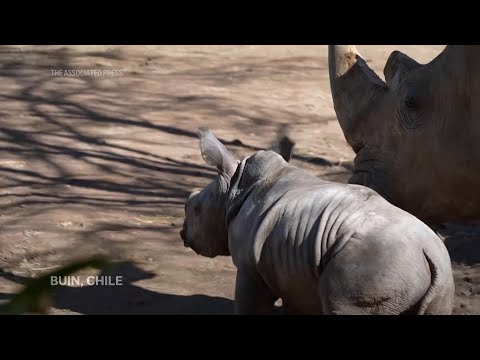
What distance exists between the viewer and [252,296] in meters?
5.02

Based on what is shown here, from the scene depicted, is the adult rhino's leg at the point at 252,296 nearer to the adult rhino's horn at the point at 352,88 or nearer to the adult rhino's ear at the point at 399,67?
the adult rhino's horn at the point at 352,88

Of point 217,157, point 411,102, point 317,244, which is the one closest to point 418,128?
point 411,102

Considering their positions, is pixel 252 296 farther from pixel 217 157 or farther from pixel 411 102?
pixel 411 102

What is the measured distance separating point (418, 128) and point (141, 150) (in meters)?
3.84

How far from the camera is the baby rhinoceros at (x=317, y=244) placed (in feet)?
14.9

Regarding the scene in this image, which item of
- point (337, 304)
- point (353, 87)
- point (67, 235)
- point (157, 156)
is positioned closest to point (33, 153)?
point (157, 156)

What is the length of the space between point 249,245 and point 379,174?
1120 millimetres

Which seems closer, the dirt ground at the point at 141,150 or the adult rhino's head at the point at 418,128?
the adult rhino's head at the point at 418,128

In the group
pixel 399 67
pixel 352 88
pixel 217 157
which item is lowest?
pixel 217 157

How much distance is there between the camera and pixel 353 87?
6.12 m

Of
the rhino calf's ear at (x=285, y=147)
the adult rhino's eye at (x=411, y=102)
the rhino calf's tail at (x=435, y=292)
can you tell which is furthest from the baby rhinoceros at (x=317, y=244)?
the adult rhino's eye at (x=411, y=102)

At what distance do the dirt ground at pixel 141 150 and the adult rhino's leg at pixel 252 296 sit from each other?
644mm

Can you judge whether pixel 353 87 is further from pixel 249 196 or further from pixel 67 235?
pixel 67 235

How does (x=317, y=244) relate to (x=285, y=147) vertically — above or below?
below
